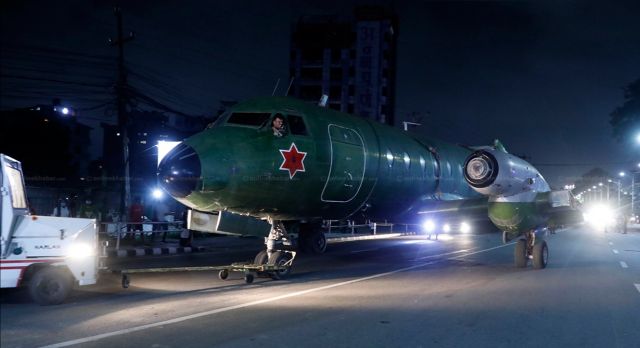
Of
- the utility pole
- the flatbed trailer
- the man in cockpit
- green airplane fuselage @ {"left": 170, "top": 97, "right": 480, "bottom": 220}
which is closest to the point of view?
green airplane fuselage @ {"left": 170, "top": 97, "right": 480, "bottom": 220}

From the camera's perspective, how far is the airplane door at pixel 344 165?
38.3 feet

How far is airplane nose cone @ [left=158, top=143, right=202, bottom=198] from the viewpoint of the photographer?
9.23 metres

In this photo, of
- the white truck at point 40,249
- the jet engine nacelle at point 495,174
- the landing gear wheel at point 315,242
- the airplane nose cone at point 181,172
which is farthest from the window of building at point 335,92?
the white truck at point 40,249

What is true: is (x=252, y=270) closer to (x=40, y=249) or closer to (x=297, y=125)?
(x=297, y=125)

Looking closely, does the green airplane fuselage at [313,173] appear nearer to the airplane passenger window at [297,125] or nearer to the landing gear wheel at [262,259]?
the airplane passenger window at [297,125]

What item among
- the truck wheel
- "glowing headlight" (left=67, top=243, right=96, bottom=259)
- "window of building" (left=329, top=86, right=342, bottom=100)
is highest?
"window of building" (left=329, top=86, right=342, bottom=100)

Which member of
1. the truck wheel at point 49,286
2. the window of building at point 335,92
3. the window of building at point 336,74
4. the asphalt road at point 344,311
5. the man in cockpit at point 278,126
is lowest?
the asphalt road at point 344,311

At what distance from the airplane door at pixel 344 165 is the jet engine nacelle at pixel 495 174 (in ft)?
10.6

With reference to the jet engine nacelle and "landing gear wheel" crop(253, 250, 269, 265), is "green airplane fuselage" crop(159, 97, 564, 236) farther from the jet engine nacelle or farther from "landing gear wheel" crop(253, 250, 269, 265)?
"landing gear wheel" crop(253, 250, 269, 265)

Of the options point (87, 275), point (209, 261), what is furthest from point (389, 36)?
point (87, 275)

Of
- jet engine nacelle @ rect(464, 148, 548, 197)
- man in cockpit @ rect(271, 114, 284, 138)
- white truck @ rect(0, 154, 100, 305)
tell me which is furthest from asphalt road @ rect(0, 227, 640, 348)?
man in cockpit @ rect(271, 114, 284, 138)

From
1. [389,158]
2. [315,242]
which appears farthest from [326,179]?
[315,242]

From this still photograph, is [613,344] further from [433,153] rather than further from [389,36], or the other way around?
[389,36]

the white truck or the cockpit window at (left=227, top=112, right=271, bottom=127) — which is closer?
the white truck
